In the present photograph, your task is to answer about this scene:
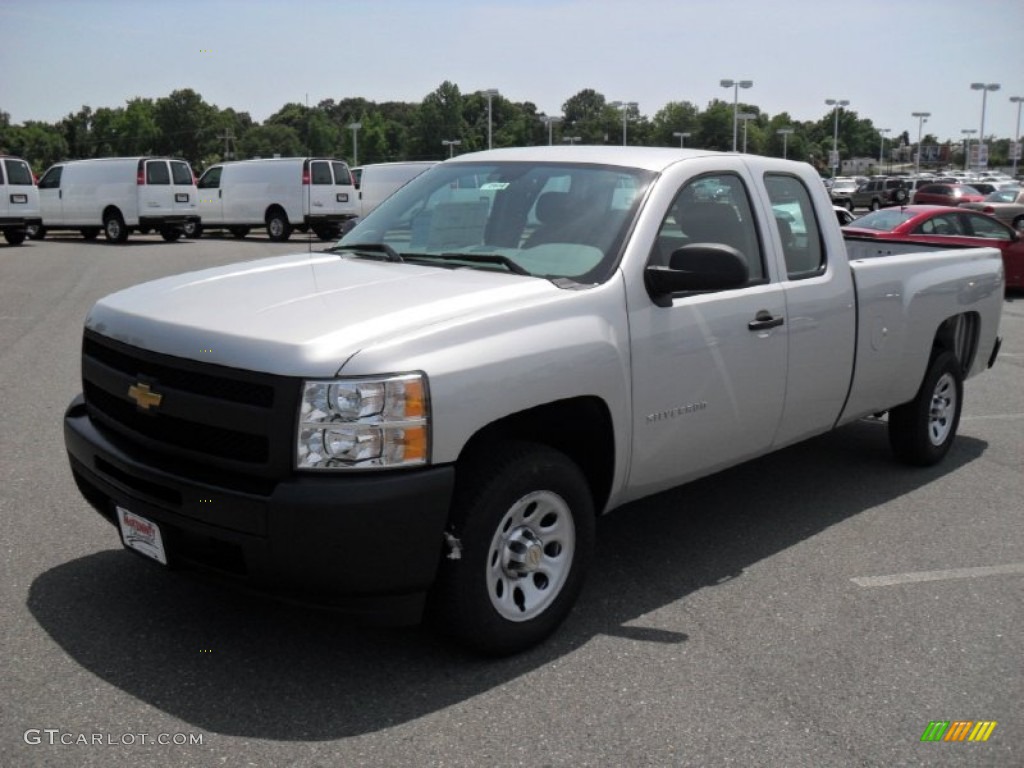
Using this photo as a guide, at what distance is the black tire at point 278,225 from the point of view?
28656 millimetres

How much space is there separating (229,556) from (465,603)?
814 millimetres

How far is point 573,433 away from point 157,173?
82.8 ft

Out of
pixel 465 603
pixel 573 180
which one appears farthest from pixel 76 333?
pixel 465 603

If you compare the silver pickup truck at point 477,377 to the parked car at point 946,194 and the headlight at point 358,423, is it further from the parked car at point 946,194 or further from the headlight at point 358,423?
the parked car at point 946,194

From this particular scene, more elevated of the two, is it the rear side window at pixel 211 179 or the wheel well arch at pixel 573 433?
the rear side window at pixel 211 179

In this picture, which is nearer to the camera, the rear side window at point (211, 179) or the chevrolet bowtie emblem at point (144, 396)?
the chevrolet bowtie emblem at point (144, 396)

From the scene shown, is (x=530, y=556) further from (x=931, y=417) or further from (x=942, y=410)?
(x=942, y=410)

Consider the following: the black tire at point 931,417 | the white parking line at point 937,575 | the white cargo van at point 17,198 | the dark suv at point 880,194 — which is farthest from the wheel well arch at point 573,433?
the dark suv at point 880,194

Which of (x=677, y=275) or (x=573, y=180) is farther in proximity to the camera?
(x=573, y=180)

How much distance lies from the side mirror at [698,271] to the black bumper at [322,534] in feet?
4.44

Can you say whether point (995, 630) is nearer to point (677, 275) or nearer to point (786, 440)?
point (786, 440)

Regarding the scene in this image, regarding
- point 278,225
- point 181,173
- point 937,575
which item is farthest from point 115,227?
point 937,575

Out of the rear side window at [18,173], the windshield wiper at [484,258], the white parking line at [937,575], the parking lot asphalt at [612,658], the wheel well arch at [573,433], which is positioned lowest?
the white parking line at [937,575]

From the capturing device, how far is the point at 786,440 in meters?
5.34
